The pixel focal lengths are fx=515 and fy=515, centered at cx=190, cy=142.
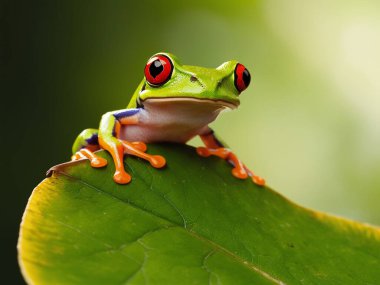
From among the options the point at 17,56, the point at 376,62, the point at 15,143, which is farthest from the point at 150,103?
the point at 376,62

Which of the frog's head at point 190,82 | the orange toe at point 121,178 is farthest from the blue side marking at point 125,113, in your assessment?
the orange toe at point 121,178

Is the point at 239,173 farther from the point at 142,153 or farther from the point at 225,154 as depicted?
the point at 142,153

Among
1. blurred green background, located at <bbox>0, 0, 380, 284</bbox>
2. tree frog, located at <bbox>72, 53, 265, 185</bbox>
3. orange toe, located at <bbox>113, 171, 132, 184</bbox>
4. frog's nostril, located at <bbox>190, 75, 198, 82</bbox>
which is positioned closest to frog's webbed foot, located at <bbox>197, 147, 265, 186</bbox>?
tree frog, located at <bbox>72, 53, 265, 185</bbox>

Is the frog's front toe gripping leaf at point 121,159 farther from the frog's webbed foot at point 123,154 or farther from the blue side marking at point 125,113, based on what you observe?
the blue side marking at point 125,113

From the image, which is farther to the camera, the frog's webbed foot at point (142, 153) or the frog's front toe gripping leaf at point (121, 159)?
the frog's webbed foot at point (142, 153)

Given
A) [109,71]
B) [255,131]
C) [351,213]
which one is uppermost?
[109,71]

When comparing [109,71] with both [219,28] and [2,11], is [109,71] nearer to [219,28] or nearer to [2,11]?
[2,11]
